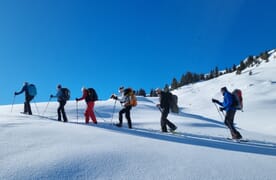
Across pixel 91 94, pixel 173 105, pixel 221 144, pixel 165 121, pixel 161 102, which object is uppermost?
pixel 91 94

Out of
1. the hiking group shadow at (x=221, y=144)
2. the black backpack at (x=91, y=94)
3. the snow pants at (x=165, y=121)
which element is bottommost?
the hiking group shadow at (x=221, y=144)

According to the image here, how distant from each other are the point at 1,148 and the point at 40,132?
1802 mm

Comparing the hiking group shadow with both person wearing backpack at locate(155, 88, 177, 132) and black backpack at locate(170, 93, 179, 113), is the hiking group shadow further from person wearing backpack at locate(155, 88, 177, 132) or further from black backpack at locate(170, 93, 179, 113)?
black backpack at locate(170, 93, 179, 113)

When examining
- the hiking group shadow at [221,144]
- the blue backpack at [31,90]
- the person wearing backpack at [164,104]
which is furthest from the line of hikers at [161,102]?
the hiking group shadow at [221,144]

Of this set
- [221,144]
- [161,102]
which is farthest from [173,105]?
[221,144]

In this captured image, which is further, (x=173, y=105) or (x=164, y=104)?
(x=173, y=105)

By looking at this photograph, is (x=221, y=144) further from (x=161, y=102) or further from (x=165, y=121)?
(x=161, y=102)

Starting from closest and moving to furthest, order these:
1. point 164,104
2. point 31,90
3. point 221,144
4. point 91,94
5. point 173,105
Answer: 1. point 221,144
2. point 164,104
3. point 173,105
4. point 91,94
5. point 31,90

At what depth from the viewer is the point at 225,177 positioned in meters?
4.51

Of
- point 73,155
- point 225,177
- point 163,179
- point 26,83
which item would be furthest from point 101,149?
point 26,83

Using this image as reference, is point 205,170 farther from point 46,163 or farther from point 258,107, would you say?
point 258,107

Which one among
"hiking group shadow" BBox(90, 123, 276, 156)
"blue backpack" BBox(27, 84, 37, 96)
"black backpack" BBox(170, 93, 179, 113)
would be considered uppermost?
"blue backpack" BBox(27, 84, 37, 96)

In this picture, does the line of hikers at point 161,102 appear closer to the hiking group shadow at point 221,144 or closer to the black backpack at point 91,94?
the black backpack at point 91,94

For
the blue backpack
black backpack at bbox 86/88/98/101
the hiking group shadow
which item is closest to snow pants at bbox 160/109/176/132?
the hiking group shadow
